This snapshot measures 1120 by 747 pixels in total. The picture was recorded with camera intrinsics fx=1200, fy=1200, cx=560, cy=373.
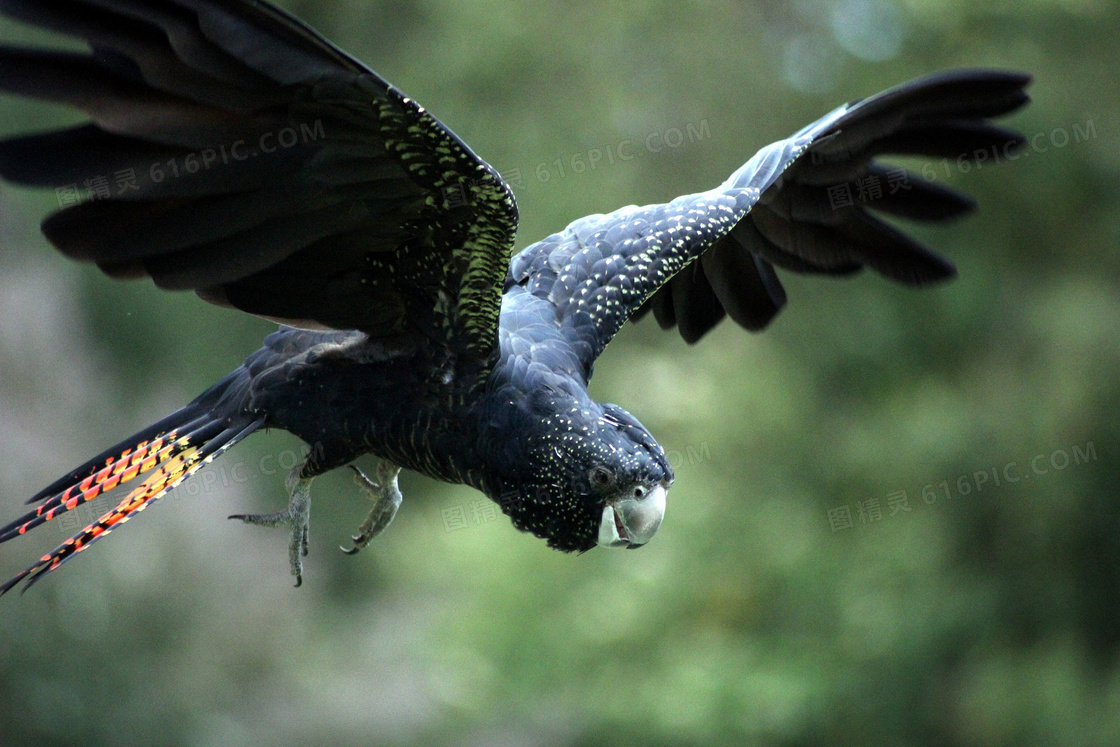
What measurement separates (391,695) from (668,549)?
5.37 metres

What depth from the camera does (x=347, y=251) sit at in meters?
4.39

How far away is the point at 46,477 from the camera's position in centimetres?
1173

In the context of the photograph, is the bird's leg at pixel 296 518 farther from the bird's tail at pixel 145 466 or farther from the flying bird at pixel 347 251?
the bird's tail at pixel 145 466

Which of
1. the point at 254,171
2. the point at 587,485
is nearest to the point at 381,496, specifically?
the point at 587,485

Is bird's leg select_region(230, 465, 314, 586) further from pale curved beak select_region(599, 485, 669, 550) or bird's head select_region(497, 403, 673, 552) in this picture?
pale curved beak select_region(599, 485, 669, 550)

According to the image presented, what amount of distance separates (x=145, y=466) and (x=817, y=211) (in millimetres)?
3561

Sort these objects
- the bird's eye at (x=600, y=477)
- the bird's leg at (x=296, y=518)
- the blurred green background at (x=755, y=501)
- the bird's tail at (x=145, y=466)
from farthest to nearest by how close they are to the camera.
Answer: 1. the blurred green background at (x=755, y=501)
2. the bird's leg at (x=296, y=518)
3. the bird's tail at (x=145, y=466)
4. the bird's eye at (x=600, y=477)

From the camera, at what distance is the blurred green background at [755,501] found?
423 inches

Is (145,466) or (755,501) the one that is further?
(755,501)

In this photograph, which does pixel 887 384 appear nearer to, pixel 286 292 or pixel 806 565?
pixel 806 565

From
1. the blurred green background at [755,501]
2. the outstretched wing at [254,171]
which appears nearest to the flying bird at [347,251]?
the outstretched wing at [254,171]

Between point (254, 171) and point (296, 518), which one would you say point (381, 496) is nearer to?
point (296, 518)

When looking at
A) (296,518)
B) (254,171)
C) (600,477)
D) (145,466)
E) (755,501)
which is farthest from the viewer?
(755,501)

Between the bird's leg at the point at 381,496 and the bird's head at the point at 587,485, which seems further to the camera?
the bird's leg at the point at 381,496
